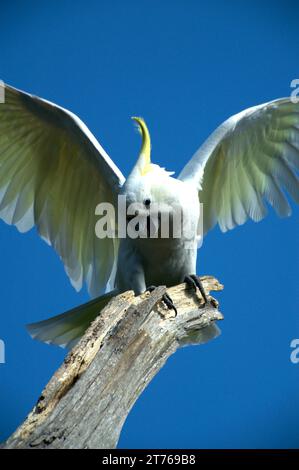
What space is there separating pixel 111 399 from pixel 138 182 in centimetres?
152

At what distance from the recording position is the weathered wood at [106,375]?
3191 mm

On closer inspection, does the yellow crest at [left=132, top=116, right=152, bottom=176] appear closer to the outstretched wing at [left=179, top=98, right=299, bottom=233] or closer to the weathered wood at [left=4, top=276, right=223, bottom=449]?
the outstretched wing at [left=179, top=98, right=299, bottom=233]

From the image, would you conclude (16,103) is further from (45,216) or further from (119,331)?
(119,331)

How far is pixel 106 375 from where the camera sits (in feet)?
11.6

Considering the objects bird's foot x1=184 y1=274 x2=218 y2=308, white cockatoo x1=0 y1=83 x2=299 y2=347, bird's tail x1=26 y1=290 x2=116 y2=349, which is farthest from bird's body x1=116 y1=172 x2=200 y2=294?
bird's tail x1=26 y1=290 x2=116 y2=349

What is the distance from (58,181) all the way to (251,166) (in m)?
1.41

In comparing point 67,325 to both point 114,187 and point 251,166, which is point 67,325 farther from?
point 251,166

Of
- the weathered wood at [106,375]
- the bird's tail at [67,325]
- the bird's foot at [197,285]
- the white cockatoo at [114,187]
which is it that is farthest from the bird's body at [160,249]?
the weathered wood at [106,375]

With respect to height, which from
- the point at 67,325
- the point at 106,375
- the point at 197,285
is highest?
the point at 197,285

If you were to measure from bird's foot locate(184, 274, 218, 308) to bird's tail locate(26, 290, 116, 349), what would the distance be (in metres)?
0.67

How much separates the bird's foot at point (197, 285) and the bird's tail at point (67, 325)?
0.67 metres

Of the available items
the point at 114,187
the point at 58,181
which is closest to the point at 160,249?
the point at 114,187
